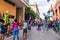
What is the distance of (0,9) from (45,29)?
25.3 ft

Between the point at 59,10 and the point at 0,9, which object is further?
the point at 59,10

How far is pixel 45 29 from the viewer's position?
33750 millimetres

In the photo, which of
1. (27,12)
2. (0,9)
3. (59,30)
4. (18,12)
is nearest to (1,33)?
(59,30)

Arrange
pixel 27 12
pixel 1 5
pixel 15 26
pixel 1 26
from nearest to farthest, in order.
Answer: pixel 1 26 < pixel 15 26 < pixel 1 5 < pixel 27 12

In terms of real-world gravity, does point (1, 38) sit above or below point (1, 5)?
below

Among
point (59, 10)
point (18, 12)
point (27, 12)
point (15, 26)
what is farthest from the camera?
point (27, 12)

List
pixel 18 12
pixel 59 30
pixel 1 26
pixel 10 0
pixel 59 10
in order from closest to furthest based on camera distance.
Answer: pixel 1 26 < pixel 59 30 < pixel 10 0 < pixel 18 12 < pixel 59 10

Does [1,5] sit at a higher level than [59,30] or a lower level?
higher

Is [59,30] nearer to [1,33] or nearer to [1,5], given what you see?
[1,5]

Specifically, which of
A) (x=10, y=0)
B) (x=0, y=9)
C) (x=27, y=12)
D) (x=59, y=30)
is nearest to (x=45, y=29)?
(x=59, y=30)

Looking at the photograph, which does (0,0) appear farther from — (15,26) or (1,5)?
(15,26)

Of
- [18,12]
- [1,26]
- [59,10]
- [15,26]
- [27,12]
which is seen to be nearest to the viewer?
[1,26]

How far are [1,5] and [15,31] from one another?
21.2 metres

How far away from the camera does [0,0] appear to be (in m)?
34.6
